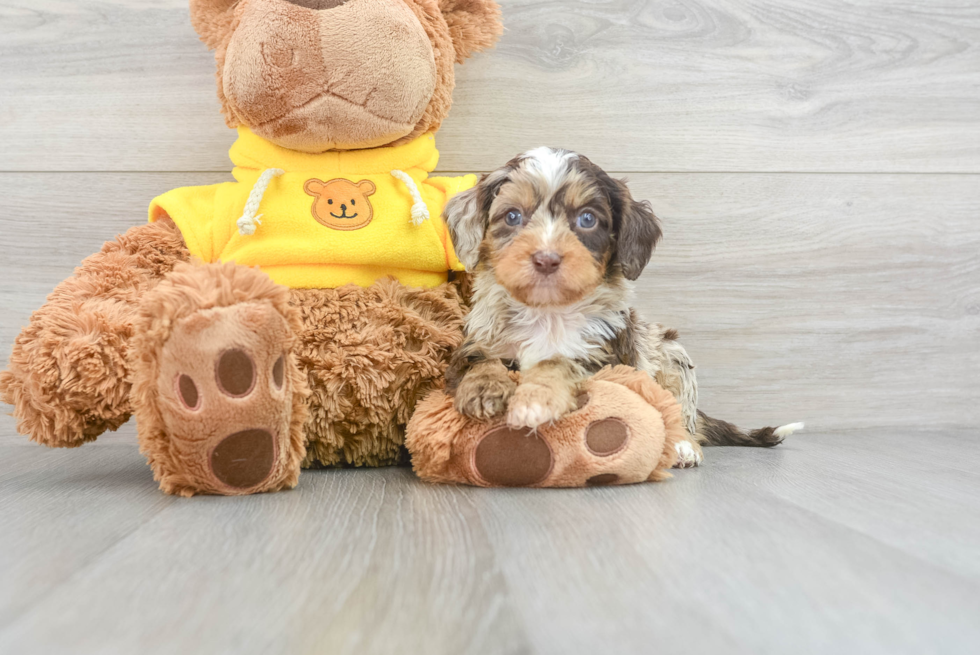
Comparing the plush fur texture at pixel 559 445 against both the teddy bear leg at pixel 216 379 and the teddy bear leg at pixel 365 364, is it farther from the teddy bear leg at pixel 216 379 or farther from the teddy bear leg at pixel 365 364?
the teddy bear leg at pixel 216 379

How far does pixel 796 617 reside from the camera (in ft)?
2.87

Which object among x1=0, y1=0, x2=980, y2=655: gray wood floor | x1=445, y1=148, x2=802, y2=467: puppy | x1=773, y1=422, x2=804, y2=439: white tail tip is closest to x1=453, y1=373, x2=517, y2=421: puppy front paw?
x1=445, y1=148, x2=802, y2=467: puppy

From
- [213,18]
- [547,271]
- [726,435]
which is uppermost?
[213,18]

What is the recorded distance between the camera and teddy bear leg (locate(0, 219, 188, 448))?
1568mm

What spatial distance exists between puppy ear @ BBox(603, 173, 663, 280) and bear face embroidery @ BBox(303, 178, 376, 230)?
0.63 metres

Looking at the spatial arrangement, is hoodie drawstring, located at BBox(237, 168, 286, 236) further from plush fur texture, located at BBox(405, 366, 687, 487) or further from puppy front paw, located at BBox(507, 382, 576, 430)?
puppy front paw, located at BBox(507, 382, 576, 430)

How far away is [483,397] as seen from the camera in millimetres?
1567

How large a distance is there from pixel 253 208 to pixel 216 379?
0.62m

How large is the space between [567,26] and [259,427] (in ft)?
5.61

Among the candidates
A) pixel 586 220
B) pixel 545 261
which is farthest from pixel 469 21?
pixel 545 261

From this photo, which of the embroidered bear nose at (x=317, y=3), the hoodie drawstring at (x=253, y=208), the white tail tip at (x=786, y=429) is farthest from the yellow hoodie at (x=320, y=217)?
the white tail tip at (x=786, y=429)

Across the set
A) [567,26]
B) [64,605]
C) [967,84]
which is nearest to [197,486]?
[64,605]

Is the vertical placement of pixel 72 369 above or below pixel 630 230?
below

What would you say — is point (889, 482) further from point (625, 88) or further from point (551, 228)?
point (625, 88)
